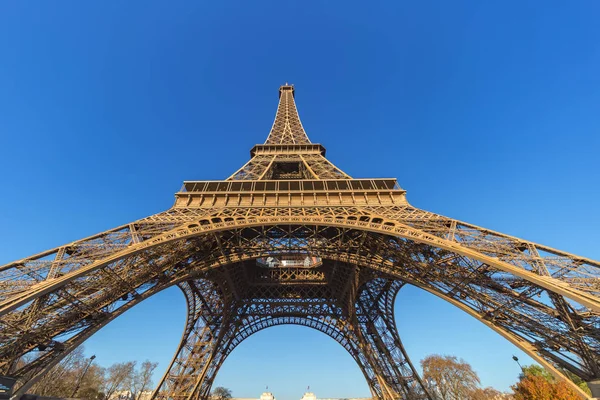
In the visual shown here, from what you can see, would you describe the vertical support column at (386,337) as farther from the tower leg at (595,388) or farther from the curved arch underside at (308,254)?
the tower leg at (595,388)

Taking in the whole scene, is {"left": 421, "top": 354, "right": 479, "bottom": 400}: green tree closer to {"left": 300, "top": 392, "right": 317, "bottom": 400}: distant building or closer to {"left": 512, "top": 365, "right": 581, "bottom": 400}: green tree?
{"left": 512, "top": 365, "right": 581, "bottom": 400}: green tree

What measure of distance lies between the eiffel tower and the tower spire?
4.12 m

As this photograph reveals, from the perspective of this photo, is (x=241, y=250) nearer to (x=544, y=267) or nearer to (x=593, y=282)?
(x=544, y=267)

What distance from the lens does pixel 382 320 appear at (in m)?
23.4

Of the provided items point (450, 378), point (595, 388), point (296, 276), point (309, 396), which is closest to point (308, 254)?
point (296, 276)

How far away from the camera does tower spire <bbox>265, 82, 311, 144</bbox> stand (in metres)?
31.1

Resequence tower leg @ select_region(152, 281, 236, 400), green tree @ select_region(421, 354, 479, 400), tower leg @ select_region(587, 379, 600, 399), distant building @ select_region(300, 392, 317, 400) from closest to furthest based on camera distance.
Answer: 1. tower leg @ select_region(587, 379, 600, 399)
2. tower leg @ select_region(152, 281, 236, 400)
3. green tree @ select_region(421, 354, 479, 400)
4. distant building @ select_region(300, 392, 317, 400)

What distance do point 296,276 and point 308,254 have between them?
9.09 meters

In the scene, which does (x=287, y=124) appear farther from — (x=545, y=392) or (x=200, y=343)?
(x=545, y=392)

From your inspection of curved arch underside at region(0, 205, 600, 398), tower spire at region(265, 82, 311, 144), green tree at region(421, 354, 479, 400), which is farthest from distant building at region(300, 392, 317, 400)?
tower spire at region(265, 82, 311, 144)

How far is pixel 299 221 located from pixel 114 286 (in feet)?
28.7

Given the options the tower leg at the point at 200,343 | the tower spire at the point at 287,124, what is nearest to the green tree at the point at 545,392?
the tower leg at the point at 200,343

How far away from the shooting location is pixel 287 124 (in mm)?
33594

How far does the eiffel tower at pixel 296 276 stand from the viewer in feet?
32.1
